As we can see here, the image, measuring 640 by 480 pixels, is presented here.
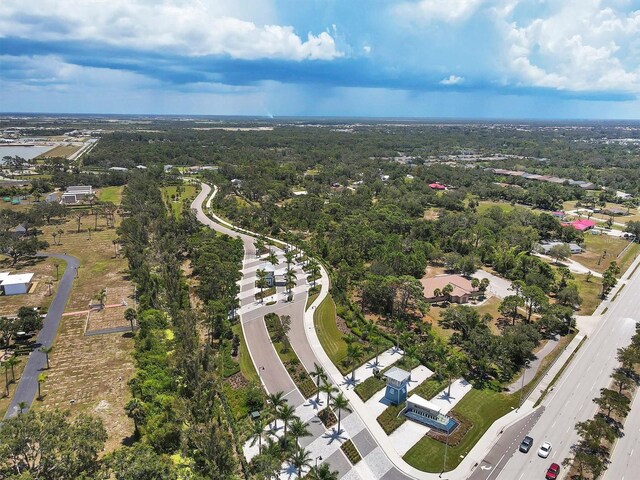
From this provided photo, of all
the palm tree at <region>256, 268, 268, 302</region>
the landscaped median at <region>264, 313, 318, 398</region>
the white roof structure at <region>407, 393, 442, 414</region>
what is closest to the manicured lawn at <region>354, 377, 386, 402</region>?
the white roof structure at <region>407, 393, 442, 414</region>

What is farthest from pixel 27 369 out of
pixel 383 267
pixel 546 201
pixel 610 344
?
pixel 546 201

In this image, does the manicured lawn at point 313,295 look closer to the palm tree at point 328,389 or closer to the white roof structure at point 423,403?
the palm tree at point 328,389

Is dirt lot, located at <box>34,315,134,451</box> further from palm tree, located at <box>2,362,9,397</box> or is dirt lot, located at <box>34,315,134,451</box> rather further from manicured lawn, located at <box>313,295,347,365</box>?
manicured lawn, located at <box>313,295,347,365</box>

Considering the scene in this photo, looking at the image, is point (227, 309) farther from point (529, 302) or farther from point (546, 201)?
point (546, 201)

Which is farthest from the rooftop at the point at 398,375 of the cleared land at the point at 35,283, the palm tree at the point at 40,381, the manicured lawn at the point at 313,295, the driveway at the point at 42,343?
the cleared land at the point at 35,283

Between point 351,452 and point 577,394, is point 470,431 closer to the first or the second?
point 351,452

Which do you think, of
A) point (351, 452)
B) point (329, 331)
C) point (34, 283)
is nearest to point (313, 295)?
point (329, 331)
